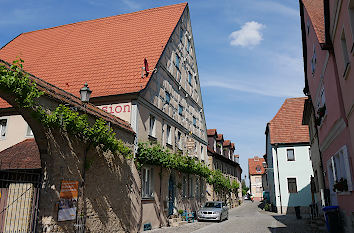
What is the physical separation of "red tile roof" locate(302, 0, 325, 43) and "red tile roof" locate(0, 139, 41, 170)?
11025 mm

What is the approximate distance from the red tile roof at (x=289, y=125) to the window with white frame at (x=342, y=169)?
53.2ft

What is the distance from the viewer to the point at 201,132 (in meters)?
27.5

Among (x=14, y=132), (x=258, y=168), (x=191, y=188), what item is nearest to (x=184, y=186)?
(x=191, y=188)

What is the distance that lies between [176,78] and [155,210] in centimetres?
905

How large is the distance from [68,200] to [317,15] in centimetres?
1258

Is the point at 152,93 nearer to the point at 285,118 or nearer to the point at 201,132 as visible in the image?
the point at 201,132

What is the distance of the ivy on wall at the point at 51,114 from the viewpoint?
750 centimetres

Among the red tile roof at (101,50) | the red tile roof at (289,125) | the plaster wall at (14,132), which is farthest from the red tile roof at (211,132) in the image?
the plaster wall at (14,132)

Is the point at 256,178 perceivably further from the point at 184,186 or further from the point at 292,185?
the point at 184,186

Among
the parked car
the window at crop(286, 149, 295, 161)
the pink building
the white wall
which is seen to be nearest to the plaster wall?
the parked car

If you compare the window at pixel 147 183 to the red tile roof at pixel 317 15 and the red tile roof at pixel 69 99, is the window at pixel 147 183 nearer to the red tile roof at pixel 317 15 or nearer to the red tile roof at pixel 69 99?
the red tile roof at pixel 69 99

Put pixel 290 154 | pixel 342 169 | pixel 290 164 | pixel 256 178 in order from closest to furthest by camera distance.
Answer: pixel 342 169 < pixel 290 164 < pixel 290 154 < pixel 256 178

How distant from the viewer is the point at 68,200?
9.50m

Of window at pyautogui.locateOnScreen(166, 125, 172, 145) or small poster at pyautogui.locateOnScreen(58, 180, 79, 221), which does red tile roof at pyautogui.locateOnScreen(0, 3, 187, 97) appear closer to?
window at pyautogui.locateOnScreen(166, 125, 172, 145)
